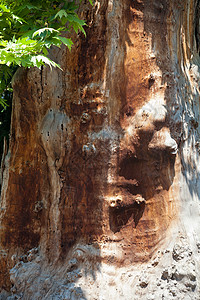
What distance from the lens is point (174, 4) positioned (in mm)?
3633

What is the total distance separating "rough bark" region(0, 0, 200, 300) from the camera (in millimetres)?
3152

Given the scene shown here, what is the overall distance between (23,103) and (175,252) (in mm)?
2317

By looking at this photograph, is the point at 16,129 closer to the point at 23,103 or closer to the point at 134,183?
the point at 23,103

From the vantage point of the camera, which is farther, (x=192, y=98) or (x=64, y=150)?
(x=192, y=98)

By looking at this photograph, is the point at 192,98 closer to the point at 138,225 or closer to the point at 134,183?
the point at 134,183

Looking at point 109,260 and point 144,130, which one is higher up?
point 144,130

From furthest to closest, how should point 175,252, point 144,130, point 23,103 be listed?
1. point 23,103
2. point 144,130
3. point 175,252

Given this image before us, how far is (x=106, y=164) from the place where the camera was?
3.28 metres

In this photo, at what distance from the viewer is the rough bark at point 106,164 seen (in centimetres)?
315

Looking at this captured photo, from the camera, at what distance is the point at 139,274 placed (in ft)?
10.0

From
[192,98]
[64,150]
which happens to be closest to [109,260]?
[64,150]

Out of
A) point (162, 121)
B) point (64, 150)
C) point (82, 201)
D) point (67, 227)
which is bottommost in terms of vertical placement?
point (67, 227)

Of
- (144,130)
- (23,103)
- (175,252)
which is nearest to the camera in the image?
(175,252)

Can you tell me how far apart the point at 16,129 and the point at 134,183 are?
154 centimetres
